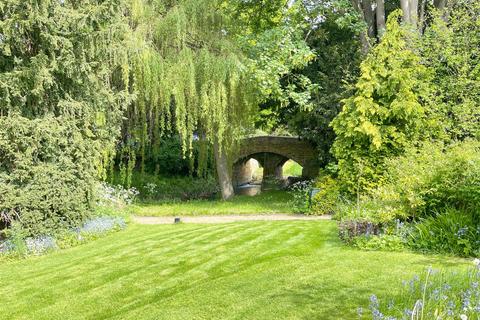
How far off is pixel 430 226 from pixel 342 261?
1.97m

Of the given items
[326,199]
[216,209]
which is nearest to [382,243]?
[326,199]

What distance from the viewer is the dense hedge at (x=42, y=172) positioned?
9219mm

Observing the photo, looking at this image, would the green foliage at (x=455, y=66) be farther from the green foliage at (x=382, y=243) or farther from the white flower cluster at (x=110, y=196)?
Answer: the white flower cluster at (x=110, y=196)

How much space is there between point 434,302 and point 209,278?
337 cm

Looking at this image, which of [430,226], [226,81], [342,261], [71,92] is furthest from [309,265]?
[226,81]

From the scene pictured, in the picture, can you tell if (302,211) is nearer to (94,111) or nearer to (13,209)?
(94,111)

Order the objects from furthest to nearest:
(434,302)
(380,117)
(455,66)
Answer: (455,66) < (380,117) < (434,302)

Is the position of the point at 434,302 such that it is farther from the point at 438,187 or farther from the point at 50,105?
the point at 50,105

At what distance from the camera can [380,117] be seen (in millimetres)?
11922

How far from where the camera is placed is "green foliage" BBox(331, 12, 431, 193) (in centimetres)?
1172

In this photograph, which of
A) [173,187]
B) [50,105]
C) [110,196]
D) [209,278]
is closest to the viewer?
[209,278]

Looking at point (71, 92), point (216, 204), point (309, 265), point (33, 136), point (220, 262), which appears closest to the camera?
point (309, 265)

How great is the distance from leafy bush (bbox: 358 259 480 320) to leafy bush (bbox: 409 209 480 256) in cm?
208

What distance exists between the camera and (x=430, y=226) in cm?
729
